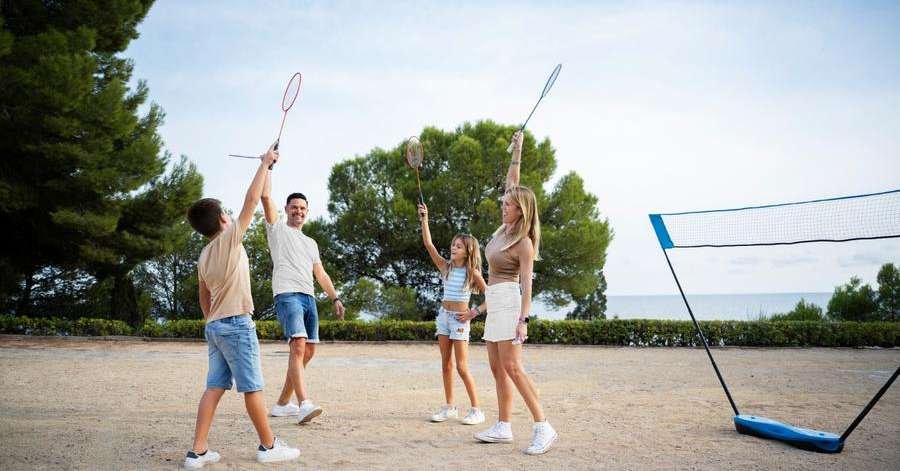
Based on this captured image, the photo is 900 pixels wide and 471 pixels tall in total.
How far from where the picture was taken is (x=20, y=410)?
6512mm

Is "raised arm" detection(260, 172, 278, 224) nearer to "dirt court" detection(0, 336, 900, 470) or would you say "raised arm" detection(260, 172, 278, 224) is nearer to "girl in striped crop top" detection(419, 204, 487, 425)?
"girl in striped crop top" detection(419, 204, 487, 425)

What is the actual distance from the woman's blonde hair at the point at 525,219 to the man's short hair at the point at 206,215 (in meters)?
2.07

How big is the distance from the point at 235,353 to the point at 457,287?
2.28m

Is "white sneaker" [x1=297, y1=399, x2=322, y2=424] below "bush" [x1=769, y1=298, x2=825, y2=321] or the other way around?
below

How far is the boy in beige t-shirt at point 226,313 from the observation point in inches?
168

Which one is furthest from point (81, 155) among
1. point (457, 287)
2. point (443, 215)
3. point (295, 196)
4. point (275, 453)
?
point (275, 453)

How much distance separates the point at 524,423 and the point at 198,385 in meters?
4.77

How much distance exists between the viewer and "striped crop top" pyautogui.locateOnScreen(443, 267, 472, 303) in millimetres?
5977

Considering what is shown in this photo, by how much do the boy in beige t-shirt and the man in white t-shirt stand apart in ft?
4.16

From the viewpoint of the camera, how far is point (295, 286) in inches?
229

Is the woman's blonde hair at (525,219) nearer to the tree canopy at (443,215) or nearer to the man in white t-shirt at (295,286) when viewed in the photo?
the man in white t-shirt at (295,286)

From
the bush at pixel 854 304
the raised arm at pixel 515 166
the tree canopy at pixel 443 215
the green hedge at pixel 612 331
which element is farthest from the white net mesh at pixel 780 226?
the bush at pixel 854 304

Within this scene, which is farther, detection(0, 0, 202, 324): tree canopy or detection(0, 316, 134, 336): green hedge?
detection(0, 316, 134, 336): green hedge

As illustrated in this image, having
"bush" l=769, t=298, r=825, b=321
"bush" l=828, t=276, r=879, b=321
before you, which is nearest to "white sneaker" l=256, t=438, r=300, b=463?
"bush" l=769, t=298, r=825, b=321
